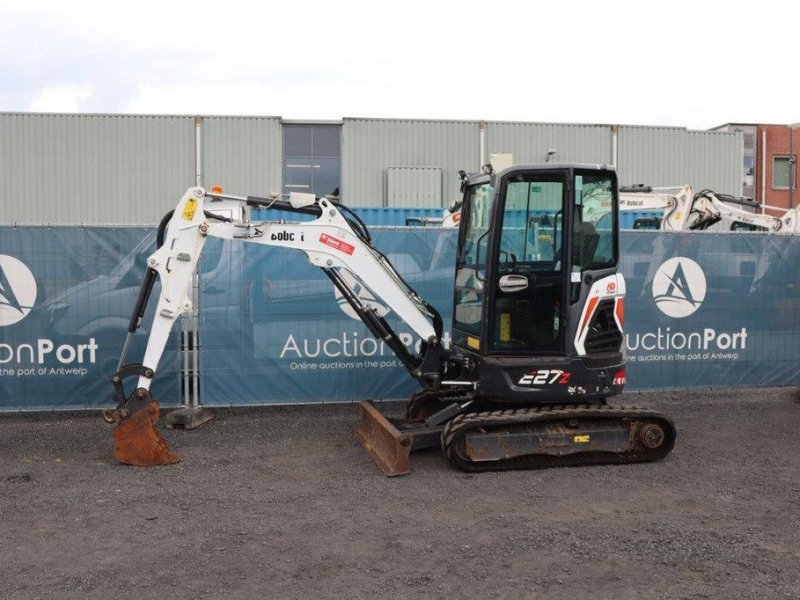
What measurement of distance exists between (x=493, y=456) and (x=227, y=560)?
2683 mm

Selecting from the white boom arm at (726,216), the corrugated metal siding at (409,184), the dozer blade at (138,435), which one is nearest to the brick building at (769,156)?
the corrugated metal siding at (409,184)

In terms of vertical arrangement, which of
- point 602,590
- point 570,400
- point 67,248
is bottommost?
point 602,590

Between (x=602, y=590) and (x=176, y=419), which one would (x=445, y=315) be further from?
(x=602, y=590)

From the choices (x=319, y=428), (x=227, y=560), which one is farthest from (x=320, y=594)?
(x=319, y=428)

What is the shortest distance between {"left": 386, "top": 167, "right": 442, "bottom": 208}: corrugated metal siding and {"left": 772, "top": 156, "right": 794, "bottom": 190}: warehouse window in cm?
2099

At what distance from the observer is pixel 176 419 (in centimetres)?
857

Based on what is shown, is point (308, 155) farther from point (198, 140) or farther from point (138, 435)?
point (138, 435)

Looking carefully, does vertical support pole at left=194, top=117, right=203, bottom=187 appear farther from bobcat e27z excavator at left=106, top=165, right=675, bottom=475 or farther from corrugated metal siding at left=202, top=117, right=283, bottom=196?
bobcat e27z excavator at left=106, top=165, right=675, bottom=475

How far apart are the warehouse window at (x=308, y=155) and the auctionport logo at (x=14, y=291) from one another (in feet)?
72.1

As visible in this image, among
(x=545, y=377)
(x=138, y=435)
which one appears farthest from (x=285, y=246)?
(x=545, y=377)

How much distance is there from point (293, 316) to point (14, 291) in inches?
120

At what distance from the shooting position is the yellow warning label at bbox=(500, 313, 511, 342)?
7113 mm

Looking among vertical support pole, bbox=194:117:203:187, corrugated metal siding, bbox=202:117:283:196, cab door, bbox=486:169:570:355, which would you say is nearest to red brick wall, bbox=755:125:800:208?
corrugated metal siding, bbox=202:117:283:196

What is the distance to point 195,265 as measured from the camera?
737cm
